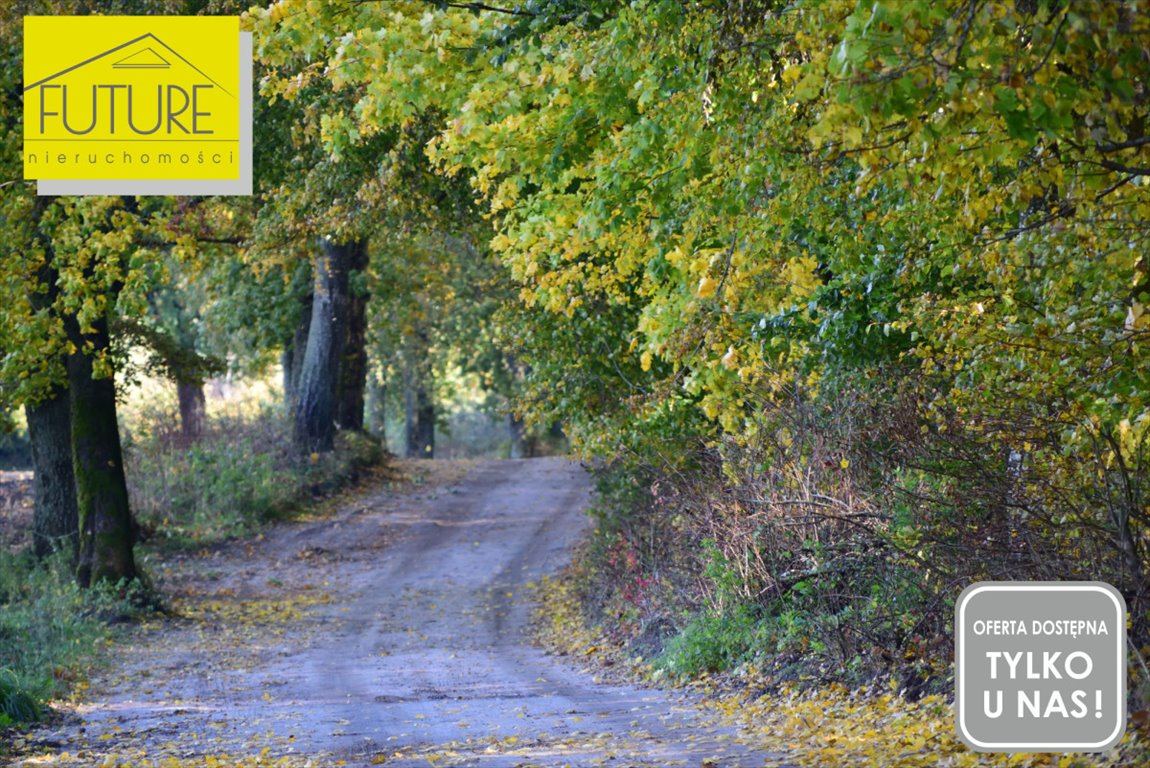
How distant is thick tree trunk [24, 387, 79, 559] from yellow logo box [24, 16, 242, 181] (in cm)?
449

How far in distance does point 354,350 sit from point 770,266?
18538mm

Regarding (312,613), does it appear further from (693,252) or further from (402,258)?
(402,258)

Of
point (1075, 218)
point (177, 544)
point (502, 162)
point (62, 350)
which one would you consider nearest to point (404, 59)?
point (502, 162)

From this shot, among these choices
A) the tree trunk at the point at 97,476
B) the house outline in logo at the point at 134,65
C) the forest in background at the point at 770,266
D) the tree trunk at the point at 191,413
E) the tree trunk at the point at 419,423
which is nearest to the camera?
the forest in background at the point at 770,266

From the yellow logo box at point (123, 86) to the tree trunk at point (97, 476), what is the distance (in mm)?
2586

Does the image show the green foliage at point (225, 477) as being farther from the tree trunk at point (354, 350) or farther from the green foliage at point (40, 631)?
the green foliage at point (40, 631)

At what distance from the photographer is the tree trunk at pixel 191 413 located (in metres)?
27.9

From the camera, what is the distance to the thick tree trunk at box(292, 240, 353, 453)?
26.8m

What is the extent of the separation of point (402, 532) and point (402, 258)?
260 inches

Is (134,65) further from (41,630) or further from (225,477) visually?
(225,477)

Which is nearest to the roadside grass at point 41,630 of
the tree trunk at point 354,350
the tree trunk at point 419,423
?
the tree trunk at point 354,350

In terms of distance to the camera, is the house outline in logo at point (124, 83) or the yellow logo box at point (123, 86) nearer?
the yellow logo box at point (123, 86)

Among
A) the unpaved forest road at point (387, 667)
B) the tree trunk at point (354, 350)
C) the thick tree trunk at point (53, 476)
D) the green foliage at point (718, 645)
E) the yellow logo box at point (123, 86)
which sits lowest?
the unpaved forest road at point (387, 667)

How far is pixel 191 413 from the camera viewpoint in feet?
97.6
